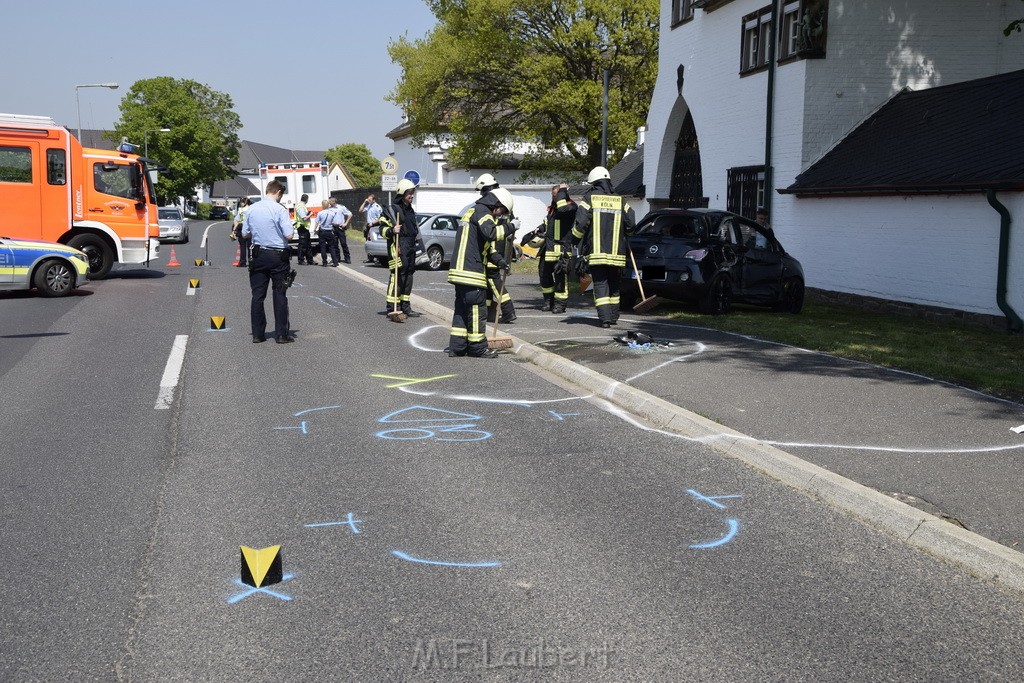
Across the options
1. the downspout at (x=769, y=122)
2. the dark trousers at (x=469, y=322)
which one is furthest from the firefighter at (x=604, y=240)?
the downspout at (x=769, y=122)

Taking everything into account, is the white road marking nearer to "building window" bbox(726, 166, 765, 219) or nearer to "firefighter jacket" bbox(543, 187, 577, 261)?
"firefighter jacket" bbox(543, 187, 577, 261)

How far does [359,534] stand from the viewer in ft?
16.9

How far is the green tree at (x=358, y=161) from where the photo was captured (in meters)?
126

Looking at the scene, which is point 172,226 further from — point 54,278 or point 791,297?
point 791,297

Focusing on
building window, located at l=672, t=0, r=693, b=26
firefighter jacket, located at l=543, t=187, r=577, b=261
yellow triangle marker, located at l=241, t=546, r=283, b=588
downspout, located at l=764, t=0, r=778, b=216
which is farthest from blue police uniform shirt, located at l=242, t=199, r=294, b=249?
building window, located at l=672, t=0, r=693, b=26

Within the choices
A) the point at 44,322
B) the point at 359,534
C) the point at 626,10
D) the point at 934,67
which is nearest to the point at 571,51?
the point at 626,10

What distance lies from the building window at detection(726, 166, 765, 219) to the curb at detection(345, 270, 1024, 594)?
1368 cm

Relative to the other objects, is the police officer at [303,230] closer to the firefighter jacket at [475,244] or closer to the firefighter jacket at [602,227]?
the firefighter jacket at [602,227]

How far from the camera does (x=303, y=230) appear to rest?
26719 mm

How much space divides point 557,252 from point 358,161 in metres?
116

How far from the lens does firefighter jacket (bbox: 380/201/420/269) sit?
14477mm

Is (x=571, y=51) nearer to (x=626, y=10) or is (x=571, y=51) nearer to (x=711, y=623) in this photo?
(x=626, y=10)

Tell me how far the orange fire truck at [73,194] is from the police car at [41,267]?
3086 mm

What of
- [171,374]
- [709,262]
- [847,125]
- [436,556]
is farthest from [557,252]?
[436,556]
